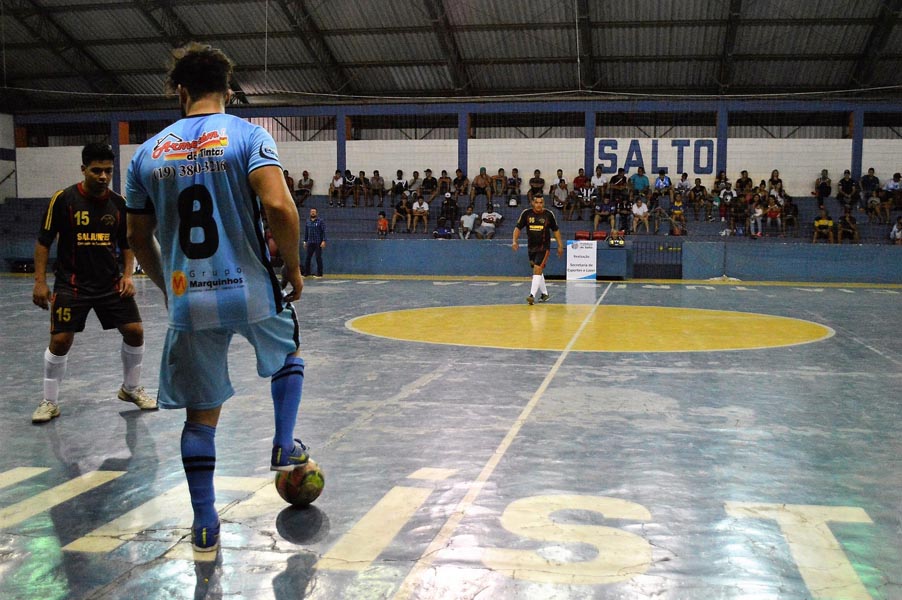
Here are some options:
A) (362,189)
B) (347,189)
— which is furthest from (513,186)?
(347,189)

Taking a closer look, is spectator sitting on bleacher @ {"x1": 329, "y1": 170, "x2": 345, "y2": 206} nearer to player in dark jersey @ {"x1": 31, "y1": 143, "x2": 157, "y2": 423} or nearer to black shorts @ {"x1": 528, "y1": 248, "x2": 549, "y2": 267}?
black shorts @ {"x1": 528, "y1": 248, "x2": 549, "y2": 267}

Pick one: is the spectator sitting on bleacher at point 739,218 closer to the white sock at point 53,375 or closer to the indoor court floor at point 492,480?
the indoor court floor at point 492,480

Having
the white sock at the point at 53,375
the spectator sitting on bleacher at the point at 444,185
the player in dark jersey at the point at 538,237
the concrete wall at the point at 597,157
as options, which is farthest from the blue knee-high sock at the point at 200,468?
the concrete wall at the point at 597,157

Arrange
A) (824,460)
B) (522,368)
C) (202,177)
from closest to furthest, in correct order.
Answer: (202,177) → (824,460) → (522,368)

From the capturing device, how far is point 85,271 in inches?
251

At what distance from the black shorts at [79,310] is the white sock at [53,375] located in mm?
214

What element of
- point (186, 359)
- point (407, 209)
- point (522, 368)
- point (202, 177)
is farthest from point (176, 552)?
point (407, 209)

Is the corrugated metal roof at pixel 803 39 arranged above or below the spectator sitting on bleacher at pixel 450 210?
above

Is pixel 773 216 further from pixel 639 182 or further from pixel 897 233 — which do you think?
pixel 639 182

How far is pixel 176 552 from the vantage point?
140 inches

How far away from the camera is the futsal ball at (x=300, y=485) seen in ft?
13.3

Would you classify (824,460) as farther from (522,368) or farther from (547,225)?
(547,225)

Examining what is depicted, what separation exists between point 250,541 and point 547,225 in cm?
1293

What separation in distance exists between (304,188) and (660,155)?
47.0 ft
